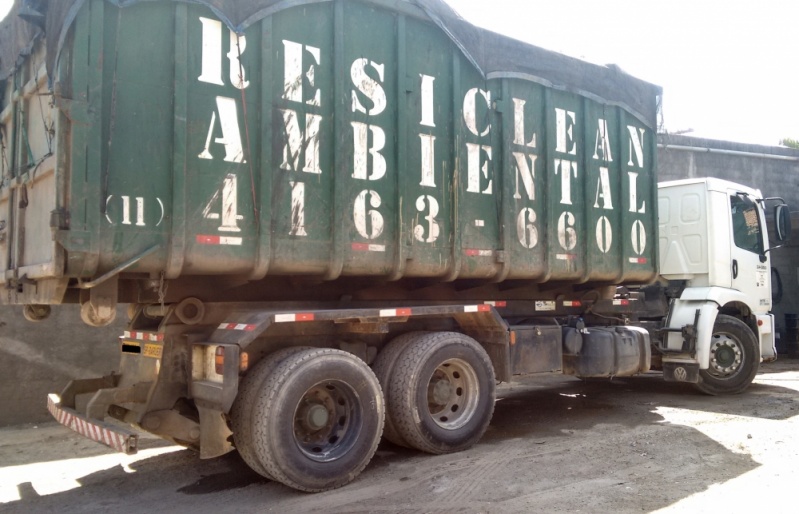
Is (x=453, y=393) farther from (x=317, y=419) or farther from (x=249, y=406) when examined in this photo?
(x=249, y=406)

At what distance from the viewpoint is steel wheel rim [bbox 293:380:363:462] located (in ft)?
15.8

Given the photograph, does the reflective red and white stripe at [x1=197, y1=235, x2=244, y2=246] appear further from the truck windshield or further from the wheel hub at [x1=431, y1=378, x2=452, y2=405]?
the truck windshield

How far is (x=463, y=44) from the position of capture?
5.97m

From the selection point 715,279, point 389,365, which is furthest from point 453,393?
point 715,279

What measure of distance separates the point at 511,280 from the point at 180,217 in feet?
12.2

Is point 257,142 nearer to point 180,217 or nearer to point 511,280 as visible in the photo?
point 180,217

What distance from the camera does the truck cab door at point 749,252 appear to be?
28.7 feet

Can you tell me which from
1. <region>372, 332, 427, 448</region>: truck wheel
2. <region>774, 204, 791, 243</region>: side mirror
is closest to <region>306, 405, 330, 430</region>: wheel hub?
<region>372, 332, 427, 448</region>: truck wheel

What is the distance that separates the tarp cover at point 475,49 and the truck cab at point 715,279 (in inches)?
67.8

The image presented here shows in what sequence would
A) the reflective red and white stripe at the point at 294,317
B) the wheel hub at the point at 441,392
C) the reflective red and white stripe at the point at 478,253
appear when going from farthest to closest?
1. the reflective red and white stripe at the point at 478,253
2. the wheel hub at the point at 441,392
3. the reflective red and white stripe at the point at 294,317

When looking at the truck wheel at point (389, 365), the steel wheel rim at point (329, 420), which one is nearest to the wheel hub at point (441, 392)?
the truck wheel at point (389, 365)

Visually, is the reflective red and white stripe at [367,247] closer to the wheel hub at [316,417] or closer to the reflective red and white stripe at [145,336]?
the wheel hub at [316,417]

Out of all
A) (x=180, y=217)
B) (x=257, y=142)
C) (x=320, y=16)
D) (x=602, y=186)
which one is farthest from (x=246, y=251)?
(x=602, y=186)

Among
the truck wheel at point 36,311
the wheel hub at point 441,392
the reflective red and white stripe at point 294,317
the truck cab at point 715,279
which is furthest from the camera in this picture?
the truck cab at point 715,279
